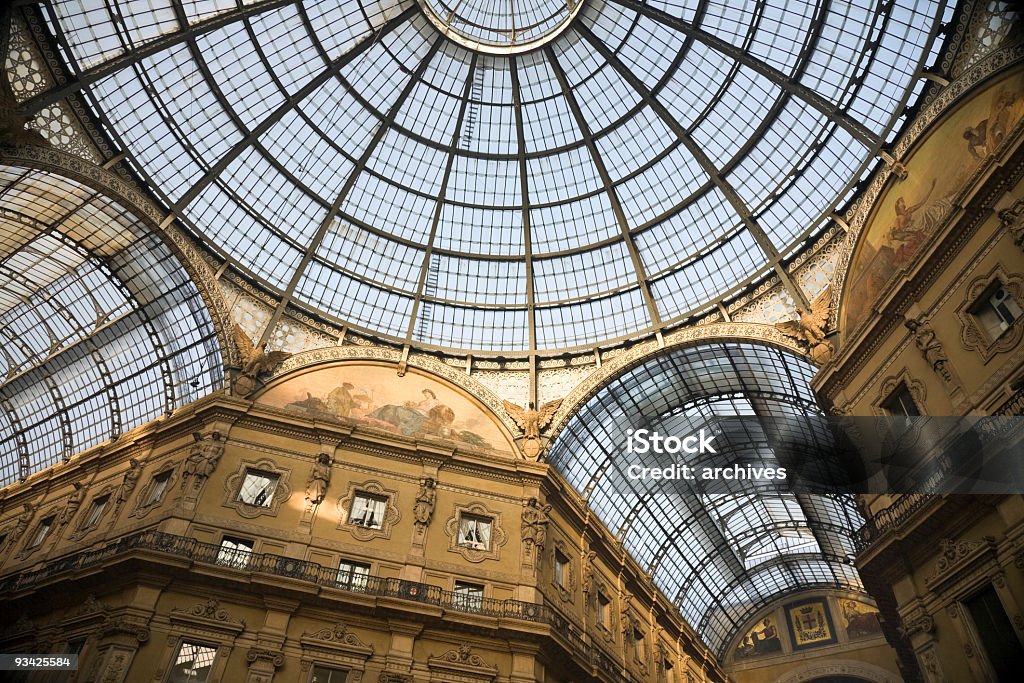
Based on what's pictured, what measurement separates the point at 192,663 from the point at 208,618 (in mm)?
1397

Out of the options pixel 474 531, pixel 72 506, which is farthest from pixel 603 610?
pixel 72 506

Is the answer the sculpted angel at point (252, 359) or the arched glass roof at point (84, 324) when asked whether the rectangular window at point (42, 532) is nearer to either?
the arched glass roof at point (84, 324)

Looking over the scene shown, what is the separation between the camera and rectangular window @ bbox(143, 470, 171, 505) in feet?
88.4

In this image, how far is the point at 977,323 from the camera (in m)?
19.8

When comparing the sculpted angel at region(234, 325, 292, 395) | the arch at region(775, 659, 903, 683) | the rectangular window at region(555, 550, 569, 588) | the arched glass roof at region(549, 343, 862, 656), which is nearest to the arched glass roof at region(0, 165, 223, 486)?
the sculpted angel at region(234, 325, 292, 395)

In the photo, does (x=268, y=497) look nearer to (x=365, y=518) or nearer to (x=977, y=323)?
(x=365, y=518)

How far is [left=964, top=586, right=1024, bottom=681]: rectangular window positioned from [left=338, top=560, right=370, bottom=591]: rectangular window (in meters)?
19.3

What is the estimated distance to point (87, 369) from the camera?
123ft

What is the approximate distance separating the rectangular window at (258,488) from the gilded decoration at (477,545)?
23.3ft

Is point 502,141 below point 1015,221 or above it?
above

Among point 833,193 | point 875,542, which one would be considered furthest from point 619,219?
point 875,542

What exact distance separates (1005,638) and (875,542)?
14.3ft

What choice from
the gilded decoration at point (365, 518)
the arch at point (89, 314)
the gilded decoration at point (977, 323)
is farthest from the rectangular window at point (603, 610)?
the arch at point (89, 314)

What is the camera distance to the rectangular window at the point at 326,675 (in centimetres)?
2298
